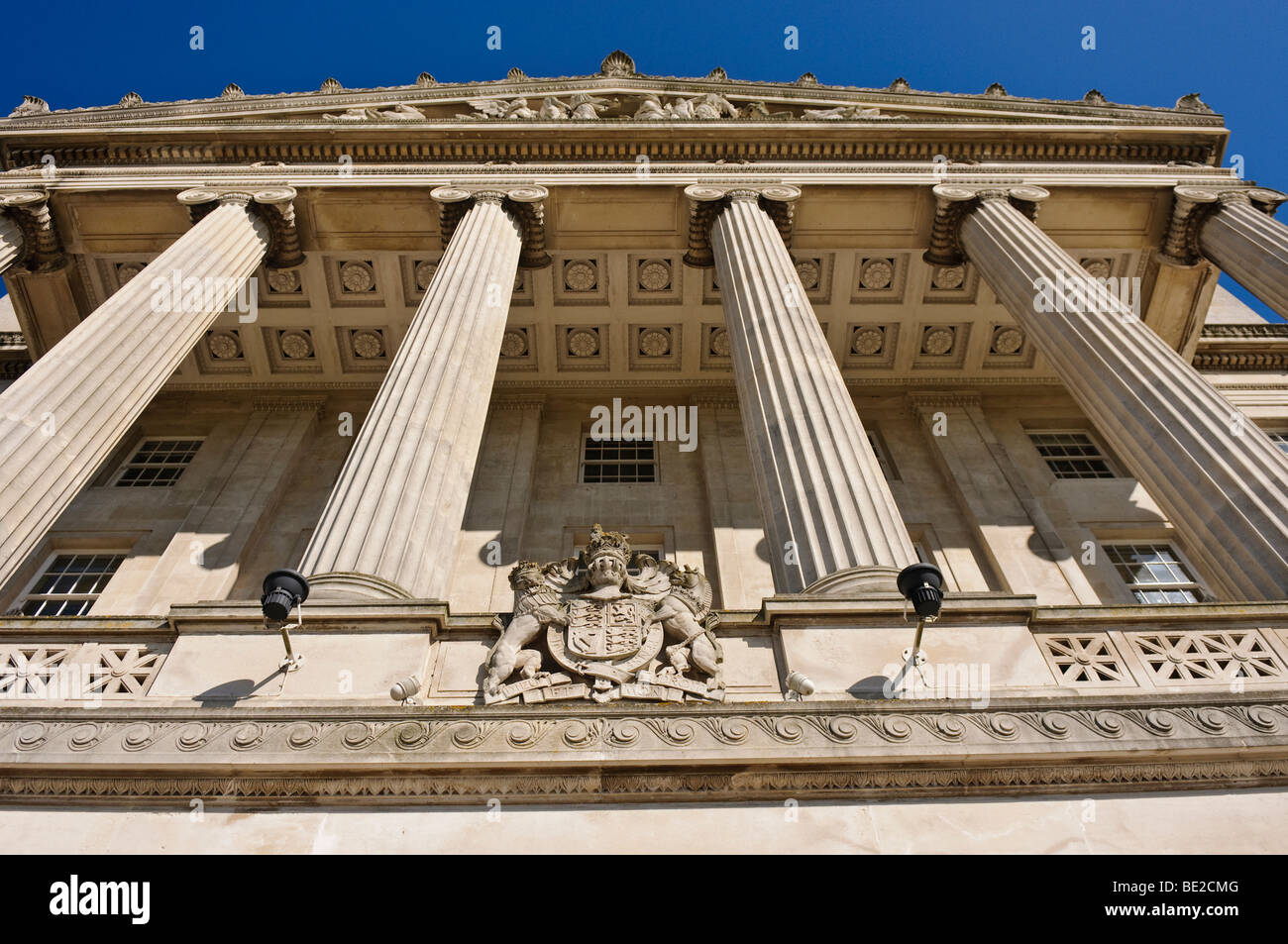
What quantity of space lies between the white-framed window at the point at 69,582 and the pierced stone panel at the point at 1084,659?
17.9 m

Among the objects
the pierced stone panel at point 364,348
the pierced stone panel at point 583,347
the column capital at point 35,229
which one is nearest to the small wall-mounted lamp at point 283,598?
the pierced stone panel at point 583,347

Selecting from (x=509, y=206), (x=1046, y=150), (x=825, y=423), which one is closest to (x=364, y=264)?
(x=509, y=206)

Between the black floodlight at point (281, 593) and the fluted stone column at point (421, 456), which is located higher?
the fluted stone column at point (421, 456)

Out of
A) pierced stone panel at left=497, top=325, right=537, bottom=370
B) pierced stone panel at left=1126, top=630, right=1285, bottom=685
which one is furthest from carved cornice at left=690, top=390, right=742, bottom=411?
pierced stone panel at left=1126, top=630, right=1285, bottom=685

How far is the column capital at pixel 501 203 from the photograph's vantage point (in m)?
19.2

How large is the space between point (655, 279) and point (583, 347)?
9.35 feet

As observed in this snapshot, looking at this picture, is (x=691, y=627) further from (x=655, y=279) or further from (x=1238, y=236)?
(x=1238, y=236)

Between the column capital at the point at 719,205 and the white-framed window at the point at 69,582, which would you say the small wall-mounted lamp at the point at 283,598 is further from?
the column capital at the point at 719,205

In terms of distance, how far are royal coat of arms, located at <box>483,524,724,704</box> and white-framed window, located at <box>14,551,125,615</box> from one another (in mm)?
13620

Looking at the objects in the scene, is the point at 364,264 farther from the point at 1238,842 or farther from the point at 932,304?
the point at 1238,842

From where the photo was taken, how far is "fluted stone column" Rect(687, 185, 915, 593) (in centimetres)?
1008

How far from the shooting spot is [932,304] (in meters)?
23.4

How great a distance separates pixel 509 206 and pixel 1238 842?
17.1 metres

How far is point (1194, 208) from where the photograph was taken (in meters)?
19.8
